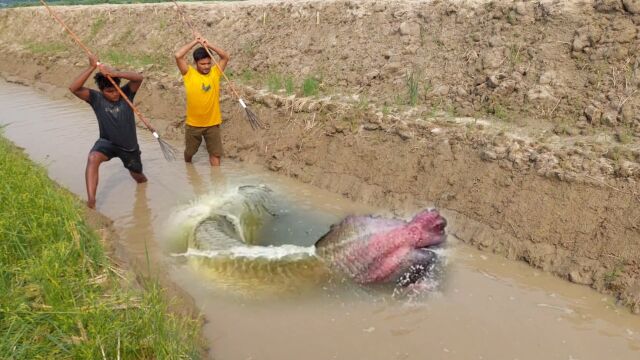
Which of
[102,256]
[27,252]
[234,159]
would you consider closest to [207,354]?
[102,256]

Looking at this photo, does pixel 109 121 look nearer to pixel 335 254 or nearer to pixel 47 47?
pixel 335 254

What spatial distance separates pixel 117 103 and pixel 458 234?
3.67m

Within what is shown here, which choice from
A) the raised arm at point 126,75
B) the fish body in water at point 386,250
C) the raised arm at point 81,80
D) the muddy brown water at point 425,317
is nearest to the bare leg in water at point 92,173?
the muddy brown water at point 425,317

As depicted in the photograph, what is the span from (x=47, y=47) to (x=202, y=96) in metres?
11.2

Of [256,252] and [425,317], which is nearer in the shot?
[425,317]

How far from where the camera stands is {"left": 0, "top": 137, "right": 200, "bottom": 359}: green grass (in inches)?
86.7

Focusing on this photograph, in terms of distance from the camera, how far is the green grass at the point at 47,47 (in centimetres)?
1306

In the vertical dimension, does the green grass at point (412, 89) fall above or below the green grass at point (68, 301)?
above

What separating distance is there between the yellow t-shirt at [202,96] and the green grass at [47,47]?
955 centimetres

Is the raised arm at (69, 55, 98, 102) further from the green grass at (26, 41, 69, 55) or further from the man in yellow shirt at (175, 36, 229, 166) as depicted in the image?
the green grass at (26, 41, 69, 55)

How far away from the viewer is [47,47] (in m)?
13.8

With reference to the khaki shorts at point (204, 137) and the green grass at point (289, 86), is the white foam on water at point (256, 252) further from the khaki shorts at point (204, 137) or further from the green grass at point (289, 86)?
the green grass at point (289, 86)

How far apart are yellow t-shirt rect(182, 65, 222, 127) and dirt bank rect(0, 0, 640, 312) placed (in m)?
0.91

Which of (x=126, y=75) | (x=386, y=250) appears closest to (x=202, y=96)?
(x=126, y=75)
